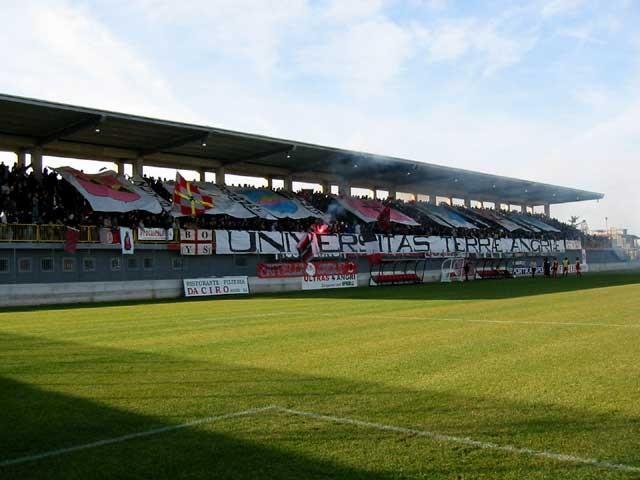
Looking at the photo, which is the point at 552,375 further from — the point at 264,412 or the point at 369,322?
the point at 369,322

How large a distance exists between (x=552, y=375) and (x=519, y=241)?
52408 millimetres

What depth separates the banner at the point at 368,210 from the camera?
48625 mm

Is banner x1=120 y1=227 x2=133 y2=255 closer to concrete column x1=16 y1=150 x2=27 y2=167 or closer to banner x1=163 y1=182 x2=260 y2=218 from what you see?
banner x1=163 y1=182 x2=260 y2=218

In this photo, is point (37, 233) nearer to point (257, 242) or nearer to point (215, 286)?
point (215, 286)

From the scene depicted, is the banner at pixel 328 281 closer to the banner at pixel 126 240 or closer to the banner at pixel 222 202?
the banner at pixel 222 202

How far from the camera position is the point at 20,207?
1293 inches

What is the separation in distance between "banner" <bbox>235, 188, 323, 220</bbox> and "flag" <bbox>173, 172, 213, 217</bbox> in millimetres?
5981

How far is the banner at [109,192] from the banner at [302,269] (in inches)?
286

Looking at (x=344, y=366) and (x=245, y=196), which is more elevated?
(x=245, y=196)

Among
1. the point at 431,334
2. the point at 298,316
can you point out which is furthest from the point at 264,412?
the point at 298,316

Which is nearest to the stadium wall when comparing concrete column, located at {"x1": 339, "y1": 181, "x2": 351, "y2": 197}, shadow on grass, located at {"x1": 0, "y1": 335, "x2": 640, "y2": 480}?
concrete column, located at {"x1": 339, "y1": 181, "x2": 351, "y2": 197}

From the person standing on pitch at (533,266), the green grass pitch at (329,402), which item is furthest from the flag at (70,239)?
the person standing on pitch at (533,266)

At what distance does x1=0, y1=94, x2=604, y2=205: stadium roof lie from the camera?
33.8 meters

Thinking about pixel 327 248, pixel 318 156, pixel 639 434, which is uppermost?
pixel 318 156
